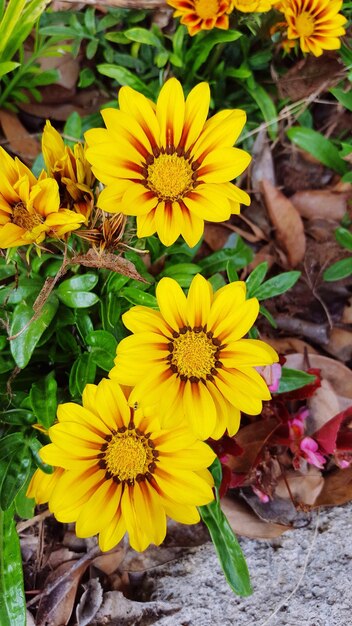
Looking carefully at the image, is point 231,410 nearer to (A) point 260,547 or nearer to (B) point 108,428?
(B) point 108,428

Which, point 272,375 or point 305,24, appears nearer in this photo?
point 272,375

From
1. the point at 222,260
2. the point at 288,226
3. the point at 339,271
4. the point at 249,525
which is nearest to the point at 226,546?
the point at 249,525

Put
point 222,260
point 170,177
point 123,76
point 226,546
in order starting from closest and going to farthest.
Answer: point 170,177, point 226,546, point 222,260, point 123,76

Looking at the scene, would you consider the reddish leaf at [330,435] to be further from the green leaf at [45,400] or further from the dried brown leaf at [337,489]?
the green leaf at [45,400]

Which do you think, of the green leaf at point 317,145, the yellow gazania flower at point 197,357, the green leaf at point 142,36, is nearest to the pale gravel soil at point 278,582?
the yellow gazania flower at point 197,357

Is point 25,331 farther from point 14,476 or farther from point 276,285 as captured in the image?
point 276,285

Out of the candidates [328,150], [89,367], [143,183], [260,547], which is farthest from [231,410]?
[328,150]

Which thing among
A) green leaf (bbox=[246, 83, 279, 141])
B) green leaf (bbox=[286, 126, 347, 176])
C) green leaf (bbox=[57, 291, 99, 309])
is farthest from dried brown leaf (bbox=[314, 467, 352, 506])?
green leaf (bbox=[246, 83, 279, 141])
